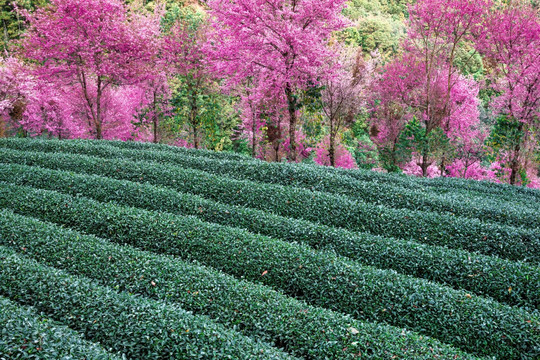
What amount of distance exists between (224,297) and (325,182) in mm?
6293

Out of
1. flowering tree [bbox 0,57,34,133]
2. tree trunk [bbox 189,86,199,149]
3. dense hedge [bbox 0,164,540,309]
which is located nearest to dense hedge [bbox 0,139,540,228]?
dense hedge [bbox 0,164,540,309]

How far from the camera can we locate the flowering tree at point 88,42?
16438mm

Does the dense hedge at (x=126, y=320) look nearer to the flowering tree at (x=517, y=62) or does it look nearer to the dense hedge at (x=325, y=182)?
the dense hedge at (x=325, y=182)

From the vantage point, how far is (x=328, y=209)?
9680mm

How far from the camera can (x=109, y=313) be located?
17.2 ft

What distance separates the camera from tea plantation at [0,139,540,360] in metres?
5.09

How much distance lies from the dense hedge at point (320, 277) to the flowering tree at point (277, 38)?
7900 mm

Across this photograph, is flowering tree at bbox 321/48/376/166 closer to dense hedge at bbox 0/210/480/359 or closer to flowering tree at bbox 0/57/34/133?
dense hedge at bbox 0/210/480/359

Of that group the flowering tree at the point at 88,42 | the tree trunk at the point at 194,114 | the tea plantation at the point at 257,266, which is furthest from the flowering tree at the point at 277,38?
the flowering tree at the point at 88,42

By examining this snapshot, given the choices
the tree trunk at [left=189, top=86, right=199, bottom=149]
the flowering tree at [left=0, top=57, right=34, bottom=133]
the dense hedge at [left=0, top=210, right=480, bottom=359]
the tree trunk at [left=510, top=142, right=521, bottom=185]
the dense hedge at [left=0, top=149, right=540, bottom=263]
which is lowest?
the dense hedge at [left=0, top=210, right=480, bottom=359]

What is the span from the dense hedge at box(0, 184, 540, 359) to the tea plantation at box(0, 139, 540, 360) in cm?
3

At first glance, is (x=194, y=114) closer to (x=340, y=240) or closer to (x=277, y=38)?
(x=277, y=38)

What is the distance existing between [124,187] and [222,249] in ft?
13.8

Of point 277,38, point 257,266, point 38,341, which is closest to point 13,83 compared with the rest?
point 277,38
